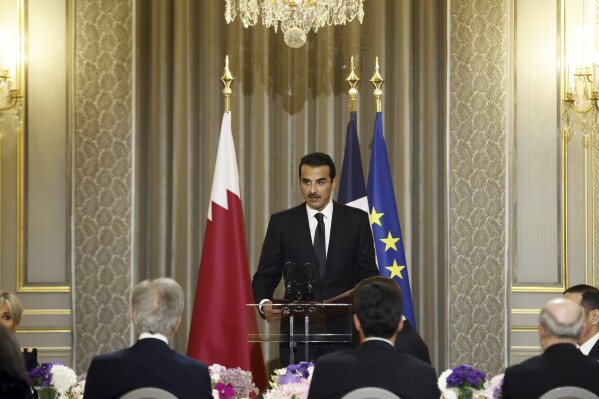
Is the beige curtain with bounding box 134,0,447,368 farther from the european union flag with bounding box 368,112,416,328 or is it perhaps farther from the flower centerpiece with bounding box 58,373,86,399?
the flower centerpiece with bounding box 58,373,86,399

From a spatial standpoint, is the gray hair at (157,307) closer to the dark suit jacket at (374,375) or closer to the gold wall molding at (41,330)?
the dark suit jacket at (374,375)

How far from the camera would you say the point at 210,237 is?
6.48 metres

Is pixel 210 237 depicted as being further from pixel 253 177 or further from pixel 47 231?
pixel 47 231

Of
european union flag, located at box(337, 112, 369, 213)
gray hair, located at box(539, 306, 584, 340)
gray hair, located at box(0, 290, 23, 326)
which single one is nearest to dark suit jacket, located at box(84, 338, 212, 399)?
gray hair, located at box(539, 306, 584, 340)

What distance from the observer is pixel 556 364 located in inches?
134

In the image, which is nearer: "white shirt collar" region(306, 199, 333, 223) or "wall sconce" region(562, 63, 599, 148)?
"white shirt collar" region(306, 199, 333, 223)

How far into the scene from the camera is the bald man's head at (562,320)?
346 centimetres

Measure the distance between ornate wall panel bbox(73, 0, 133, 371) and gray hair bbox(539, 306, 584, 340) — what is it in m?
4.22

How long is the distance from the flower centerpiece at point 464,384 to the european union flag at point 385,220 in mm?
2275

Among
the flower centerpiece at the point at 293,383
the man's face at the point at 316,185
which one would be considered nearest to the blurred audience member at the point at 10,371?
the flower centerpiece at the point at 293,383

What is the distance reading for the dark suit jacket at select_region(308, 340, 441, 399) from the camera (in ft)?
10.6

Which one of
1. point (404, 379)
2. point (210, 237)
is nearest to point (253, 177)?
point (210, 237)

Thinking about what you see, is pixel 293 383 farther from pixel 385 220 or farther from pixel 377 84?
pixel 377 84

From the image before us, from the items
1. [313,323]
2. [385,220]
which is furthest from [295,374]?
[385,220]
